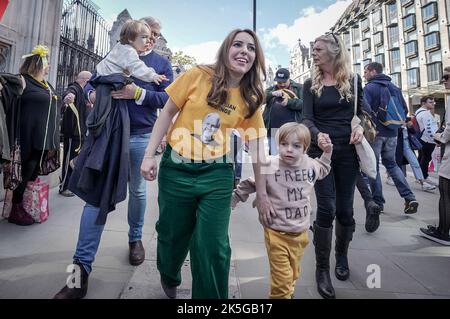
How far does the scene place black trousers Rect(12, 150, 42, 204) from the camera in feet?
10.2

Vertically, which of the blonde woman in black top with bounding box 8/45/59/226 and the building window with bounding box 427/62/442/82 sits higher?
the building window with bounding box 427/62/442/82

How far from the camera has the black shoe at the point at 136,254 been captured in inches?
90.8

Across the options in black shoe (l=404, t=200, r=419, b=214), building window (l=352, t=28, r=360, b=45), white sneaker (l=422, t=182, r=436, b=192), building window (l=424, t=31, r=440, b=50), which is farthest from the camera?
building window (l=352, t=28, r=360, b=45)

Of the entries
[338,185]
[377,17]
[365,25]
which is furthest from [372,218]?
[365,25]

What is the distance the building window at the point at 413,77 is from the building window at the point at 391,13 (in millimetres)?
7998

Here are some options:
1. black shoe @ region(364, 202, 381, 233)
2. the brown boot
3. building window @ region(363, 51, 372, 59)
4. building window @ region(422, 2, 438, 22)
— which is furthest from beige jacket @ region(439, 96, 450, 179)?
building window @ region(363, 51, 372, 59)

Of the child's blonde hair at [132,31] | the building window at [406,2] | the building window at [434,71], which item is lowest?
the child's blonde hair at [132,31]

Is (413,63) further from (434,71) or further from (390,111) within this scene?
(390,111)

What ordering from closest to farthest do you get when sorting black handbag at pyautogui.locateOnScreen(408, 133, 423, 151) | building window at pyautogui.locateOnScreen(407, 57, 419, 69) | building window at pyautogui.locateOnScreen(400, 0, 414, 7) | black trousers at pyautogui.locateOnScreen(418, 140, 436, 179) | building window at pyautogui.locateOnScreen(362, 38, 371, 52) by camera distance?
black handbag at pyautogui.locateOnScreen(408, 133, 423, 151) → black trousers at pyautogui.locateOnScreen(418, 140, 436, 179) → building window at pyautogui.locateOnScreen(407, 57, 419, 69) → building window at pyautogui.locateOnScreen(400, 0, 414, 7) → building window at pyautogui.locateOnScreen(362, 38, 371, 52)

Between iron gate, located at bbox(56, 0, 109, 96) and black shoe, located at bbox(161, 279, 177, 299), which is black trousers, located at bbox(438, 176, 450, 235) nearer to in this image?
black shoe, located at bbox(161, 279, 177, 299)

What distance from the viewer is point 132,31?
2.21 metres

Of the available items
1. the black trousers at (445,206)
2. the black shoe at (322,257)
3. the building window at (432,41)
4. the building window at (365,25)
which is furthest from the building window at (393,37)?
the black shoe at (322,257)

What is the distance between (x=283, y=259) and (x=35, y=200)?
2800 mm

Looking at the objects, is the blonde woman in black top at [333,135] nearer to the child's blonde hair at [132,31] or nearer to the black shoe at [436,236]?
the child's blonde hair at [132,31]
